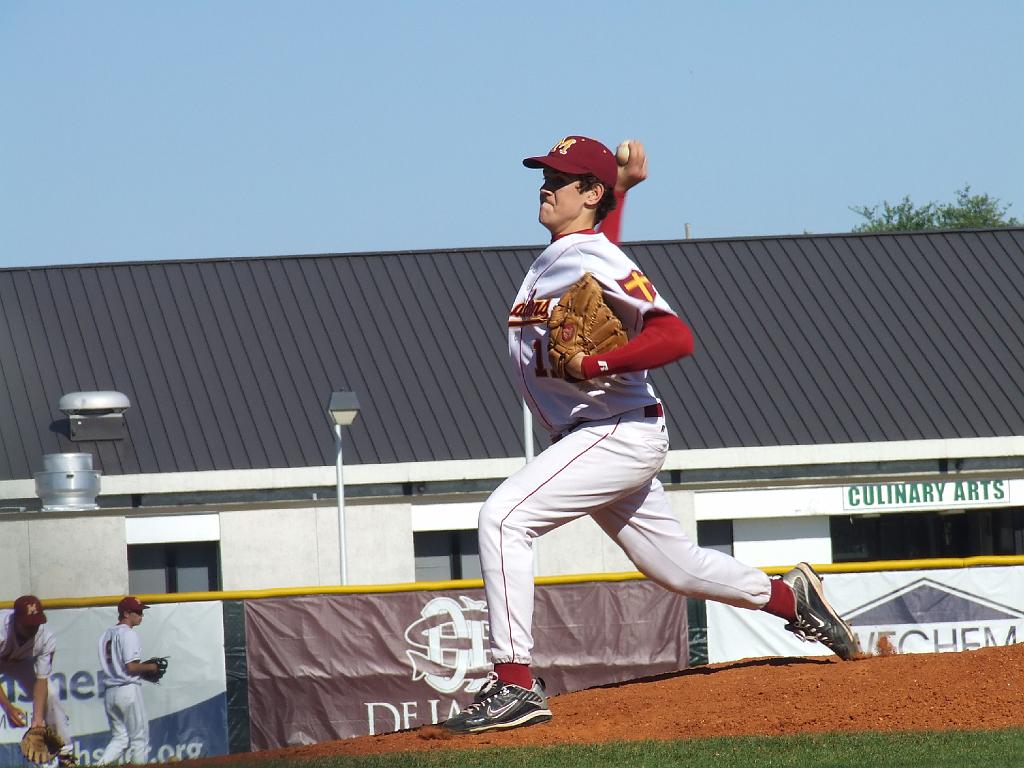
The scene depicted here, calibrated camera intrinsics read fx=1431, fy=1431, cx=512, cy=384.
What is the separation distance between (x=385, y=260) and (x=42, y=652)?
17141 millimetres

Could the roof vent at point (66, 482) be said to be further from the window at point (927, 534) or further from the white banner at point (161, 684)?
the window at point (927, 534)

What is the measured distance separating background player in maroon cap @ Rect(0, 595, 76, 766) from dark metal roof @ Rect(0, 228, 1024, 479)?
11.4m

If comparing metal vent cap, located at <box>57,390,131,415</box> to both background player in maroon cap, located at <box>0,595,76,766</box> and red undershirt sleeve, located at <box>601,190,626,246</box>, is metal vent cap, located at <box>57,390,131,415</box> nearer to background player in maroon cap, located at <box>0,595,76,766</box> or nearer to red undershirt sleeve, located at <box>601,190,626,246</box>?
background player in maroon cap, located at <box>0,595,76,766</box>

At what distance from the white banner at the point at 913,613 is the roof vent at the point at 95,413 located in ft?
42.8

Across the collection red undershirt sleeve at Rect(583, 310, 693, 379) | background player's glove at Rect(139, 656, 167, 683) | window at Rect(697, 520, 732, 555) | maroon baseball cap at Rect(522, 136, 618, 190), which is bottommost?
background player's glove at Rect(139, 656, 167, 683)

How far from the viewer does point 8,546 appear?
20438mm

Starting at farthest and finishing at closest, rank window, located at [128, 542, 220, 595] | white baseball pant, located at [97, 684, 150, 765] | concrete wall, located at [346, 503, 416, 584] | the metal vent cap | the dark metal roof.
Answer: the dark metal roof → the metal vent cap → window, located at [128, 542, 220, 595] → concrete wall, located at [346, 503, 416, 584] → white baseball pant, located at [97, 684, 150, 765]

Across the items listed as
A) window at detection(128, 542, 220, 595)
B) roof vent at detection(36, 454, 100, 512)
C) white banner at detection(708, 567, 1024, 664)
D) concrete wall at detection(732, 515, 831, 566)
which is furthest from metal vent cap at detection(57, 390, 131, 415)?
white banner at detection(708, 567, 1024, 664)

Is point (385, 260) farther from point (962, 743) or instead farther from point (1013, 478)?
point (962, 743)

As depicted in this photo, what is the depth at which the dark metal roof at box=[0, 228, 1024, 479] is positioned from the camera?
2275 centimetres

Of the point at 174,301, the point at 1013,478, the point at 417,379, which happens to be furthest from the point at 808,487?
the point at 174,301

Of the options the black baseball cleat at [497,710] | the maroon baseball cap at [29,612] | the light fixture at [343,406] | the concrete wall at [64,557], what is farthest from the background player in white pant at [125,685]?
the concrete wall at [64,557]

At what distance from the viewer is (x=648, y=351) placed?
529 centimetres

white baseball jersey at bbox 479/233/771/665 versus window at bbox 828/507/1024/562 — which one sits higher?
white baseball jersey at bbox 479/233/771/665
